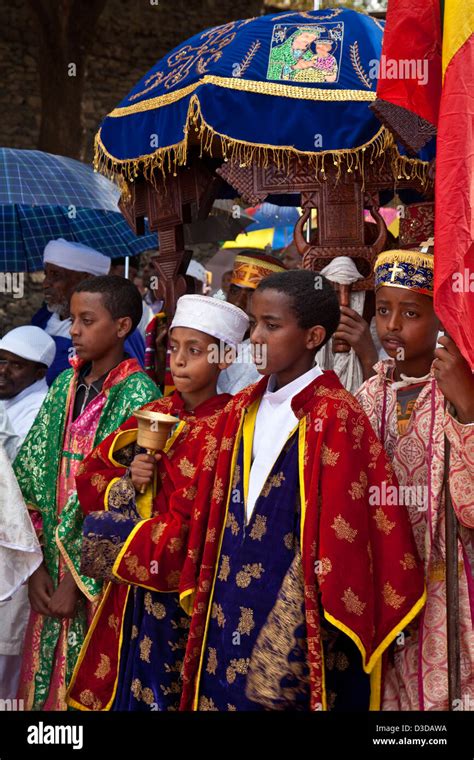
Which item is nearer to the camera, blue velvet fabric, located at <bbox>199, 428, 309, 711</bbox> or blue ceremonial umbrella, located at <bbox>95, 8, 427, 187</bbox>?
blue velvet fabric, located at <bbox>199, 428, 309, 711</bbox>

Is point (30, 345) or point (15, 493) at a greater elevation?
point (30, 345)

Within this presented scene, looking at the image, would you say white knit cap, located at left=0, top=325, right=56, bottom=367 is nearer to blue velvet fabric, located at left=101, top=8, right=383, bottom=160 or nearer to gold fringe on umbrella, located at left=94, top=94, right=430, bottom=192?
gold fringe on umbrella, located at left=94, top=94, right=430, bottom=192

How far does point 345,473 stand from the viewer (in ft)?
10.9

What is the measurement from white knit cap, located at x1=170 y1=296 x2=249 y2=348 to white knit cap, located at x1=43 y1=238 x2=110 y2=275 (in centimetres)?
246

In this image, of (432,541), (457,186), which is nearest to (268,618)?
(432,541)

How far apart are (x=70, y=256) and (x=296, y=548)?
372 cm

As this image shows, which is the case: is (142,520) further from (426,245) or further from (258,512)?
(426,245)

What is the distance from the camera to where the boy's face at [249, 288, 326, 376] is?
11.9 ft

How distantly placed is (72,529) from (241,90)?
2.01m

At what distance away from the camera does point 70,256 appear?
6.68 meters

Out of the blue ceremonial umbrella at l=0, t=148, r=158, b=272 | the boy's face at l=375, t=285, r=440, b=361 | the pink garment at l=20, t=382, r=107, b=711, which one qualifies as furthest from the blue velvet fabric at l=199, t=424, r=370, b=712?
the blue ceremonial umbrella at l=0, t=148, r=158, b=272

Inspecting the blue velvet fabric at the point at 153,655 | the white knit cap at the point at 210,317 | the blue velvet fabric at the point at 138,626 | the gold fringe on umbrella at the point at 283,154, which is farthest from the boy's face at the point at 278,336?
the gold fringe on umbrella at the point at 283,154

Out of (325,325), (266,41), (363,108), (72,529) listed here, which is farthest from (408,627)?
(266,41)

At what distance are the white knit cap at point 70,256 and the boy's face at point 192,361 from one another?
2.51 m
